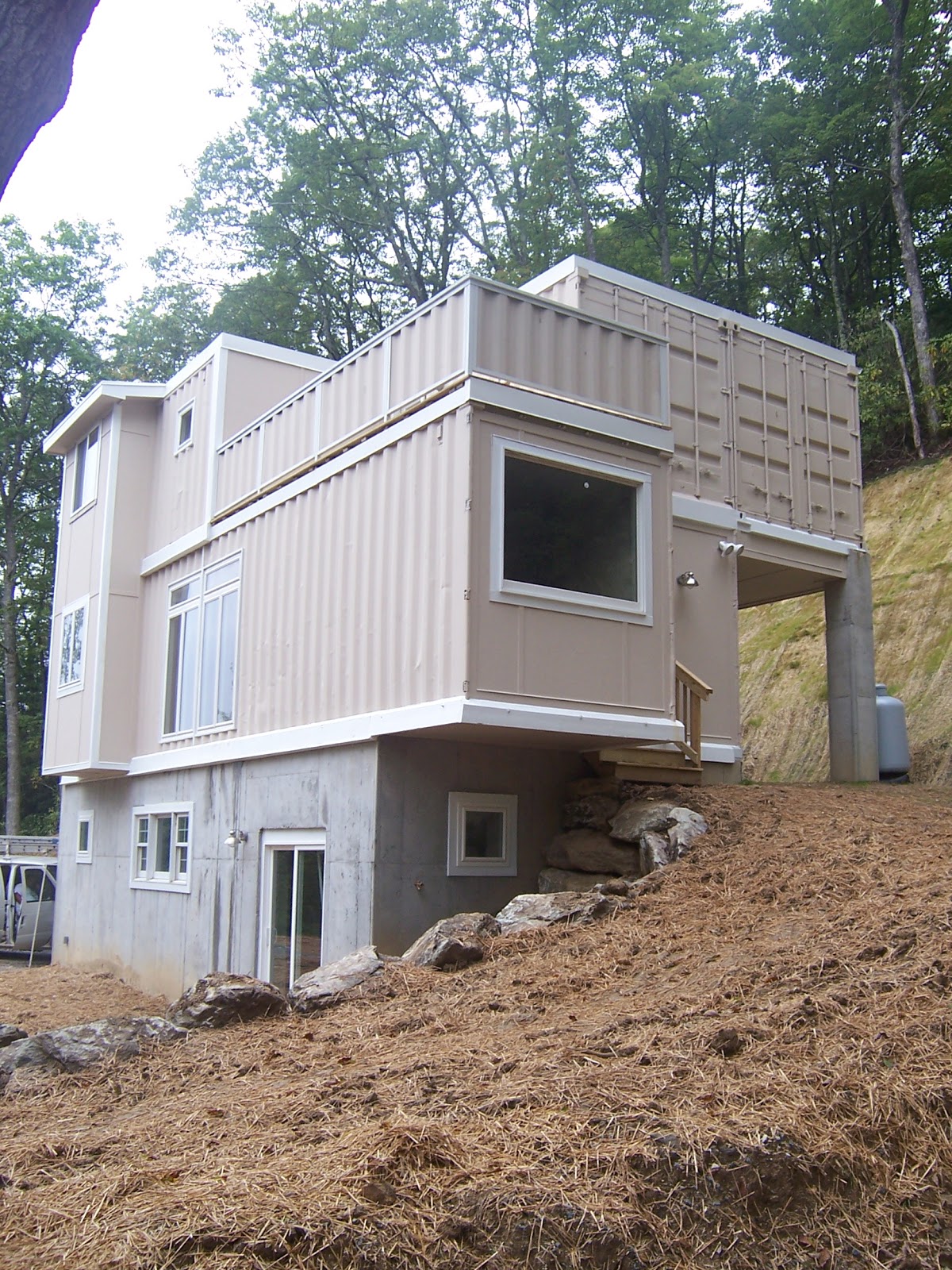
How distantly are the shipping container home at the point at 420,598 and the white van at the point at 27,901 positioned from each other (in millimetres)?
2855

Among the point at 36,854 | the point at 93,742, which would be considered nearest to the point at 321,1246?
the point at 93,742

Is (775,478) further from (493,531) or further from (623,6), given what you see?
(623,6)

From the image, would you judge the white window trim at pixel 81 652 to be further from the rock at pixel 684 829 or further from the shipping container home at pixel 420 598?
the rock at pixel 684 829

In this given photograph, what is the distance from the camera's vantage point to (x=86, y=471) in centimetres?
1650

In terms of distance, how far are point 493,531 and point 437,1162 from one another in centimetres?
534

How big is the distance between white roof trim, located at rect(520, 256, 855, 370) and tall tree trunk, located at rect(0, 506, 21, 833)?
1993cm

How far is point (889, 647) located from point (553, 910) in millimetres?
11291

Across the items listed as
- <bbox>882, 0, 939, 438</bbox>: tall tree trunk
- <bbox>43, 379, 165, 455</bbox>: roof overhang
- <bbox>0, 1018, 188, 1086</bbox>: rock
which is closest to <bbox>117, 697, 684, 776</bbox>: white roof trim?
<bbox>0, 1018, 188, 1086</bbox>: rock

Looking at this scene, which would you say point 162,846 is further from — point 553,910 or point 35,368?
point 35,368

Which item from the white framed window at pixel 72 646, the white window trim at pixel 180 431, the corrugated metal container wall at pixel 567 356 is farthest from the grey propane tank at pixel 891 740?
the white framed window at pixel 72 646

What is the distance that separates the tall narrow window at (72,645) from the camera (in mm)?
15273

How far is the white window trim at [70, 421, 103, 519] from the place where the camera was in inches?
629

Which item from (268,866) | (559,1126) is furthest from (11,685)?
(559,1126)

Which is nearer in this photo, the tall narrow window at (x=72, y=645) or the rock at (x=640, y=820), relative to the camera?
the rock at (x=640, y=820)
